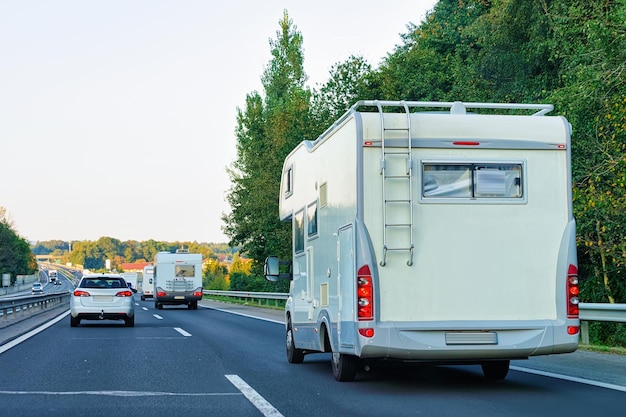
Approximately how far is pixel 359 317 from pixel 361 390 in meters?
1.09

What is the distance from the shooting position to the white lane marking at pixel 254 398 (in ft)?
26.5

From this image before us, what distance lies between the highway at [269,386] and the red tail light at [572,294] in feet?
2.69

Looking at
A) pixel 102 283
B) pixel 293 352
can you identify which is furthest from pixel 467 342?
pixel 102 283

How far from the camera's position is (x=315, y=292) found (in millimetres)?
11336

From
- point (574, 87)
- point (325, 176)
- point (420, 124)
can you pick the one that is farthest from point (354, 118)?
point (574, 87)

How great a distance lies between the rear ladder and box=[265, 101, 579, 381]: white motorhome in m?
0.01

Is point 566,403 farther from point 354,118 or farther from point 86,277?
point 86,277

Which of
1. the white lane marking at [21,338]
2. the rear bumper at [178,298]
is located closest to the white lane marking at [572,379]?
the white lane marking at [21,338]

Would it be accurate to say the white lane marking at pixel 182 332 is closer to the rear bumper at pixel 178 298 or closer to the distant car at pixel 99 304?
the distant car at pixel 99 304

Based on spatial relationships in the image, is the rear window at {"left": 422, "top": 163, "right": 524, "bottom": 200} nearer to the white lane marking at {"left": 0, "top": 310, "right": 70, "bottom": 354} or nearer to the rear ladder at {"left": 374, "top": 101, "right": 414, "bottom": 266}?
the rear ladder at {"left": 374, "top": 101, "right": 414, "bottom": 266}

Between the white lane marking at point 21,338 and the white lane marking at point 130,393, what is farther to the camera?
the white lane marking at point 21,338

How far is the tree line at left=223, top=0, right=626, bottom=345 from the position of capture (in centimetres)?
1798

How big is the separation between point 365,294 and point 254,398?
1550 mm

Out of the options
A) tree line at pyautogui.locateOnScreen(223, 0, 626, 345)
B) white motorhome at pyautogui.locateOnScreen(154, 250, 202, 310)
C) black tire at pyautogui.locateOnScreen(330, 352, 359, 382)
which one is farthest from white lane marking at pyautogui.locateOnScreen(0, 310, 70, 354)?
white motorhome at pyautogui.locateOnScreen(154, 250, 202, 310)
